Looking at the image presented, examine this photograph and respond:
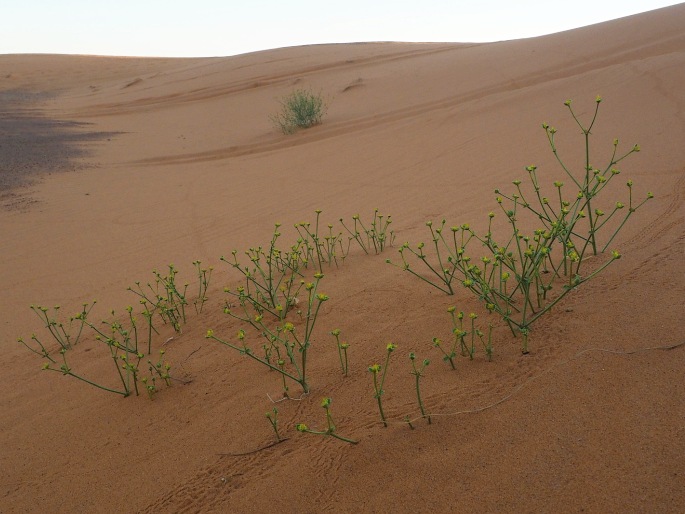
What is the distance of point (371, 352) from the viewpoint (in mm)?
2412

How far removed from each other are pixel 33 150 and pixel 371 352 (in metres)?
9.24

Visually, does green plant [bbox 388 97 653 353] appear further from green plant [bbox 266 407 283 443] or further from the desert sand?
green plant [bbox 266 407 283 443]

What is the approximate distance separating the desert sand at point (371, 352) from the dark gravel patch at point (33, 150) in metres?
0.13

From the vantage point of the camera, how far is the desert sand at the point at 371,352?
5.52ft

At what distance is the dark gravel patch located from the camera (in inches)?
287

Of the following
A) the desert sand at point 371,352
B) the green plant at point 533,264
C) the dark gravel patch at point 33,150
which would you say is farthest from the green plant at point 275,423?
the dark gravel patch at point 33,150

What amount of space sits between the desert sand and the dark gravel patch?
0.13 m

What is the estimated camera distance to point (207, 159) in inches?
360

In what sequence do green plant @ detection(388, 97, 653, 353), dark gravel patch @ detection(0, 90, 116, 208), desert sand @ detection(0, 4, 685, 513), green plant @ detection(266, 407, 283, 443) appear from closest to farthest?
desert sand @ detection(0, 4, 685, 513)
green plant @ detection(266, 407, 283, 443)
green plant @ detection(388, 97, 653, 353)
dark gravel patch @ detection(0, 90, 116, 208)

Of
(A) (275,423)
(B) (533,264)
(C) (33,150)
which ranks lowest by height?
(A) (275,423)

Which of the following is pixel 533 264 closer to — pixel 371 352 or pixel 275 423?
pixel 371 352

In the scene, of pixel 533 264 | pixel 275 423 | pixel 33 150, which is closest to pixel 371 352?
pixel 275 423

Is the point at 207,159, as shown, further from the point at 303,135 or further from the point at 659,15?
the point at 659,15

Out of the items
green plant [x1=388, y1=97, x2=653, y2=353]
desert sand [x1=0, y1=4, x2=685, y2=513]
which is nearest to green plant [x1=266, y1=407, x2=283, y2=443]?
desert sand [x1=0, y1=4, x2=685, y2=513]
